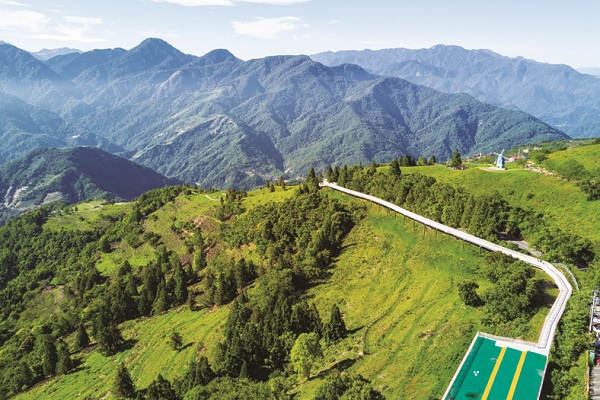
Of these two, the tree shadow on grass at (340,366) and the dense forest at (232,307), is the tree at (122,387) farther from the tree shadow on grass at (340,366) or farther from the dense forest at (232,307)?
the tree shadow on grass at (340,366)

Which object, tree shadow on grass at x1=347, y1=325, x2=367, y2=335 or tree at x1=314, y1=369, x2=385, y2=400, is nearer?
tree at x1=314, y1=369, x2=385, y2=400

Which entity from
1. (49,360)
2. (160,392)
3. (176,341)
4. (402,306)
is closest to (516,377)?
(402,306)

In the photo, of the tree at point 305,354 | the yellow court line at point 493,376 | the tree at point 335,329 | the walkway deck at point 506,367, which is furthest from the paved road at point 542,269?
the tree at point 305,354

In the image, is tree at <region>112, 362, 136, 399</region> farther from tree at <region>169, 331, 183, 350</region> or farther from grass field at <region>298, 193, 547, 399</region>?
grass field at <region>298, 193, 547, 399</region>

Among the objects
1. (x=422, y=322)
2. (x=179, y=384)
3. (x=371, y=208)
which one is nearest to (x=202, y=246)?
(x=371, y=208)

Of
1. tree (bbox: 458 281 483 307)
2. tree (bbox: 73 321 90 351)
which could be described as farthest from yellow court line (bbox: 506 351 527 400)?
tree (bbox: 73 321 90 351)

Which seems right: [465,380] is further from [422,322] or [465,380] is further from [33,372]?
[33,372]
